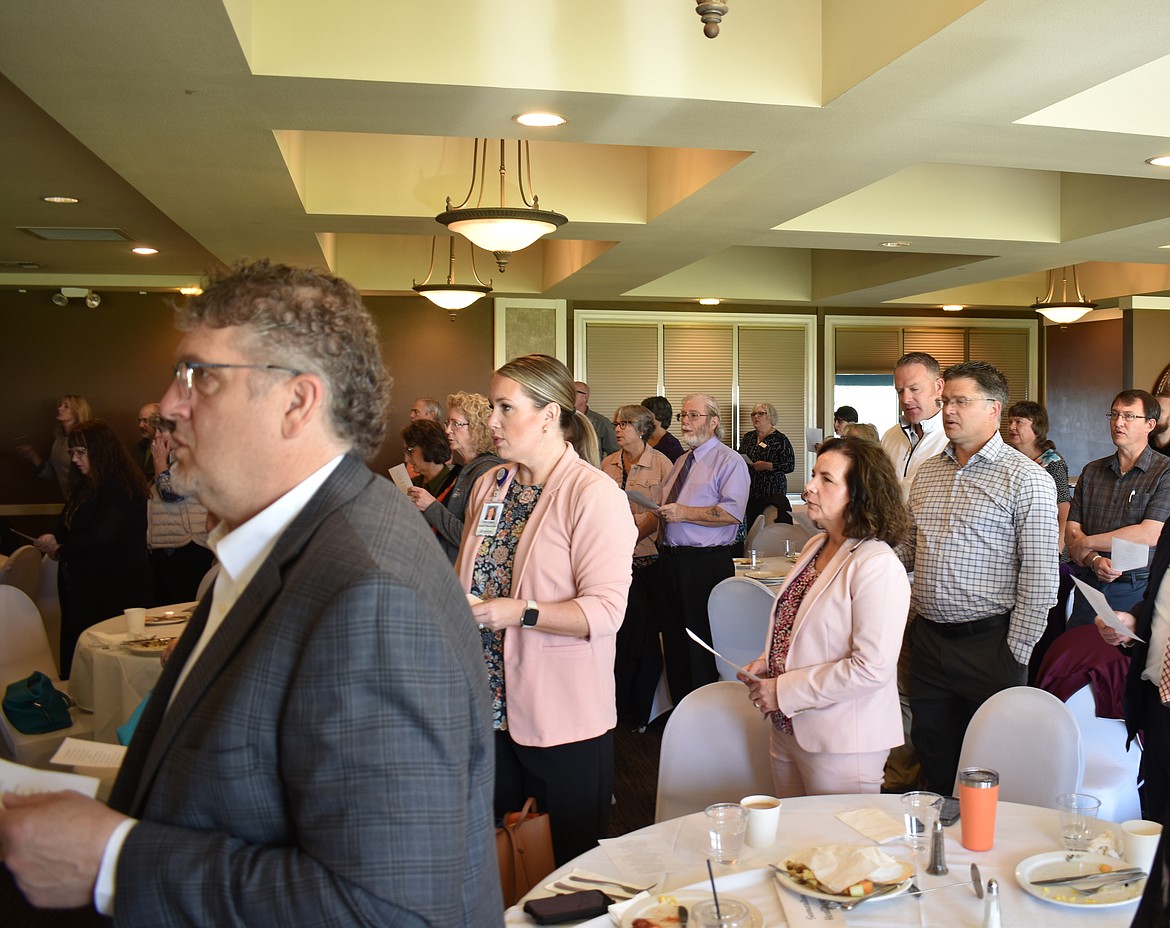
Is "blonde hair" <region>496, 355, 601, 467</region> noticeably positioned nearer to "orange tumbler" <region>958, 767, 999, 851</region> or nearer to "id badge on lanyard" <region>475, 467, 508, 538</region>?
"id badge on lanyard" <region>475, 467, 508, 538</region>

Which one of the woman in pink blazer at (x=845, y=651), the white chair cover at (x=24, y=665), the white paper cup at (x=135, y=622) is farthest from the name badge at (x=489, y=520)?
the white chair cover at (x=24, y=665)

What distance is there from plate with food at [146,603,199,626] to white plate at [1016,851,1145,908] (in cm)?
368

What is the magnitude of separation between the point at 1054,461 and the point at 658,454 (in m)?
2.60

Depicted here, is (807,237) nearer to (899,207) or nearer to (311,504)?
(899,207)

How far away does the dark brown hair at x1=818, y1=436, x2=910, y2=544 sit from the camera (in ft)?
8.89

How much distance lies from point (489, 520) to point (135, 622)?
2242 millimetres

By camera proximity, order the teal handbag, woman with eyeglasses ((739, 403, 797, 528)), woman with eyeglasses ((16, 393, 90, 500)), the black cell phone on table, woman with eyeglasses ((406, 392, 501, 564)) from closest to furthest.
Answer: the black cell phone on table < woman with eyeglasses ((406, 392, 501, 564)) < the teal handbag < woman with eyeglasses ((739, 403, 797, 528)) < woman with eyeglasses ((16, 393, 90, 500))

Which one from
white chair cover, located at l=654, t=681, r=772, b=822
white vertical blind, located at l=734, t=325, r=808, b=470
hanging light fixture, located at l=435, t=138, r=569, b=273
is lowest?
white chair cover, located at l=654, t=681, r=772, b=822

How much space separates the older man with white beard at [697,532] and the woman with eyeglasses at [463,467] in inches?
57.3

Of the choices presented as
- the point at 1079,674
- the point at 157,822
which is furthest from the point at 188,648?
the point at 1079,674

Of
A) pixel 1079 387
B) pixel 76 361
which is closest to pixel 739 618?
pixel 76 361

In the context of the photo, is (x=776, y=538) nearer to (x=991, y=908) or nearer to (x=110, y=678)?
(x=110, y=678)

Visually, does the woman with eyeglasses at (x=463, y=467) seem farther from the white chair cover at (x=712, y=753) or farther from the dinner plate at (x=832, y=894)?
the dinner plate at (x=832, y=894)

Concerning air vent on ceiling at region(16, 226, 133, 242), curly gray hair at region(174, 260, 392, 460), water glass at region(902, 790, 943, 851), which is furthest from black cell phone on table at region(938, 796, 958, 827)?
air vent on ceiling at region(16, 226, 133, 242)
